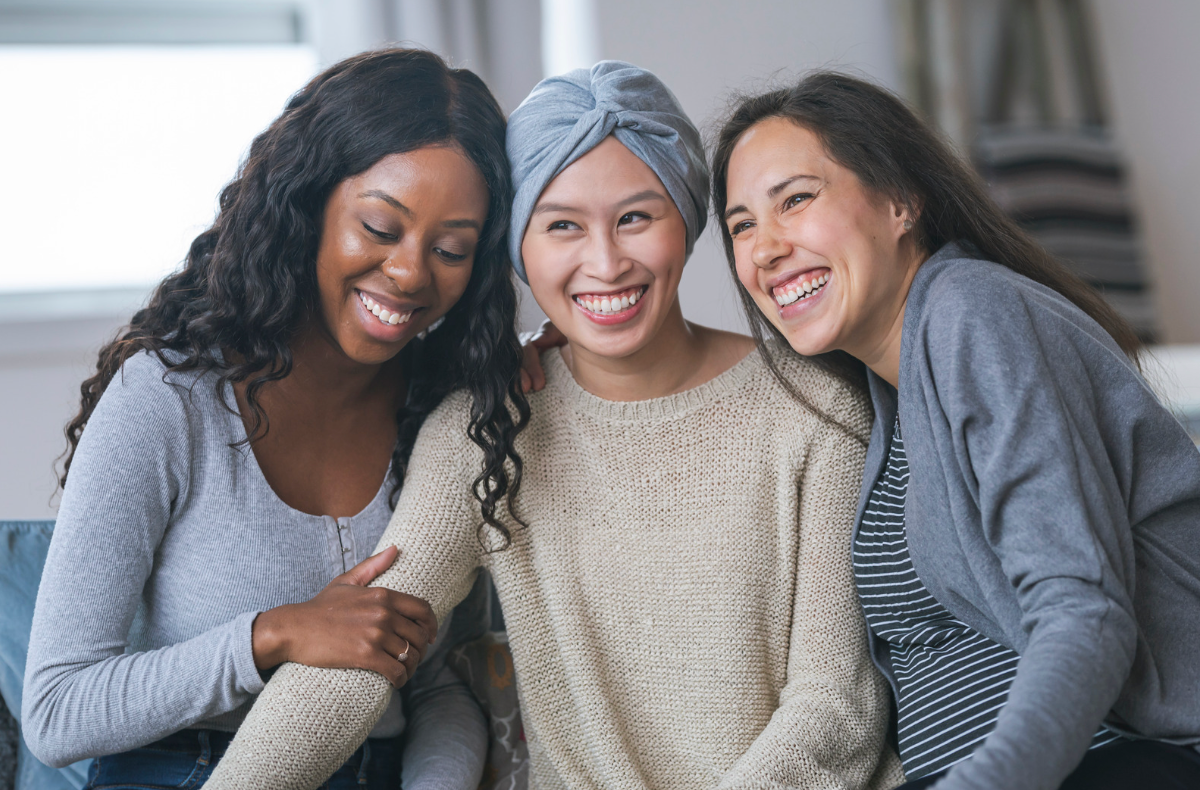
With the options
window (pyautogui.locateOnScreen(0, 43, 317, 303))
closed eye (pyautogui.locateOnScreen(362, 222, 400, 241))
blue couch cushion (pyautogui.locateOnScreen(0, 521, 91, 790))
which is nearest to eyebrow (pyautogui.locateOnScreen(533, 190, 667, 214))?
closed eye (pyautogui.locateOnScreen(362, 222, 400, 241))

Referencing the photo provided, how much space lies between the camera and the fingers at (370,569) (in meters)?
1.29

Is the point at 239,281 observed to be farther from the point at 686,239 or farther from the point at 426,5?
the point at 426,5

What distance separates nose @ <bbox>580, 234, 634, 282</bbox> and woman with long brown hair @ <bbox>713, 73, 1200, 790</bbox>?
0.17 m

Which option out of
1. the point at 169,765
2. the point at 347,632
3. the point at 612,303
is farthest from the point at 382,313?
the point at 169,765

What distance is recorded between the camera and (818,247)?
4.00 feet

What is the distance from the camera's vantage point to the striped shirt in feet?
3.77

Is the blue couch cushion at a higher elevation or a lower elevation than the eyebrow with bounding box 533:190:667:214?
lower

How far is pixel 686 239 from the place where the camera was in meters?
1.40

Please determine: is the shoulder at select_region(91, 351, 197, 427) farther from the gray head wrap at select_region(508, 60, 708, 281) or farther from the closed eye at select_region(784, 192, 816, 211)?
the closed eye at select_region(784, 192, 816, 211)

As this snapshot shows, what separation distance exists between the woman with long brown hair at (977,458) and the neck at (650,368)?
115mm

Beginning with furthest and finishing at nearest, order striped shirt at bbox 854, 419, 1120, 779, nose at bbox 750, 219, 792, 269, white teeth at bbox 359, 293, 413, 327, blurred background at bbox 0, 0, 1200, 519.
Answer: blurred background at bbox 0, 0, 1200, 519 < white teeth at bbox 359, 293, 413, 327 < nose at bbox 750, 219, 792, 269 < striped shirt at bbox 854, 419, 1120, 779

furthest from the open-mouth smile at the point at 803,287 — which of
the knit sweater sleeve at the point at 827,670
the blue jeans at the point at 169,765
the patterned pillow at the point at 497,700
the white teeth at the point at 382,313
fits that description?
the blue jeans at the point at 169,765

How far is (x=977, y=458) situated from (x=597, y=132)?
0.66 m

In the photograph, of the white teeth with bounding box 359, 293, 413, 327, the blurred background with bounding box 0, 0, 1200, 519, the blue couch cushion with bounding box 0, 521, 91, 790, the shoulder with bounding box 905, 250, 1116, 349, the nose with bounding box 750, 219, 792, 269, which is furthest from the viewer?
the blurred background with bounding box 0, 0, 1200, 519
